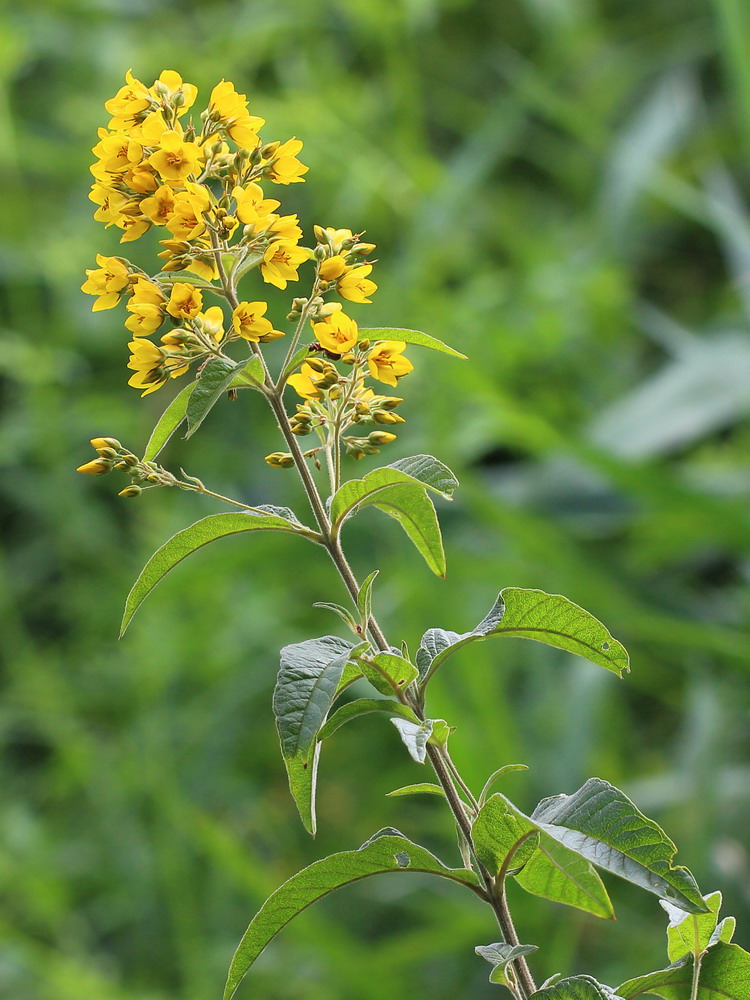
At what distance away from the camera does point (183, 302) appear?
0.32 m

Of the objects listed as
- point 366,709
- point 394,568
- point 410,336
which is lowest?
point 394,568

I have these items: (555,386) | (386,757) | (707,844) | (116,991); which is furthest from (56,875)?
(555,386)

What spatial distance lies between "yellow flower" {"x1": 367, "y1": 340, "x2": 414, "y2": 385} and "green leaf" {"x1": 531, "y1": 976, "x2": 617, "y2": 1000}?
0.18m

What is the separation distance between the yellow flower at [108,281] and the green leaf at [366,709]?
0.14 metres

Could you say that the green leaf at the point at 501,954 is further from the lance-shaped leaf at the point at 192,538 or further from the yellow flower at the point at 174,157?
the yellow flower at the point at 174,157

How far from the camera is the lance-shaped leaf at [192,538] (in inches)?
11.9

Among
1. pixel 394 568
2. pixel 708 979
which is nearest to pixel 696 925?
pixel 708 979

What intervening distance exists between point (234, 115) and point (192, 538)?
0.46 ft

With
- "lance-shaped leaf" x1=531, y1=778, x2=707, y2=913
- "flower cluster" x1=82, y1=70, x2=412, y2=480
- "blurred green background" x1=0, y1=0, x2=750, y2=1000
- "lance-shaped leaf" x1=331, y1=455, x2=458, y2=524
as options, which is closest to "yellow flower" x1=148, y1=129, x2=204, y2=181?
"flower cluster" x1=82, y1=70, x2=412, y2=480

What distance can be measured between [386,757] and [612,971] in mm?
401

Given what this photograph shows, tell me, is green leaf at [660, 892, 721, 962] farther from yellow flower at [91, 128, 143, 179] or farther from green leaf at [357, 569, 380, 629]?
yellow flower at [91, 128, 143, 179]

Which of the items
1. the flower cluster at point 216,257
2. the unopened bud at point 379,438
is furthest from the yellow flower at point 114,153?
the unopened bud at point 379,438

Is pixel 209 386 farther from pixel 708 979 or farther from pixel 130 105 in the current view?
pixel 708 979

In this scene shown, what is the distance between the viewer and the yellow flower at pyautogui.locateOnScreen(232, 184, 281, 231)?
32 centimetres
